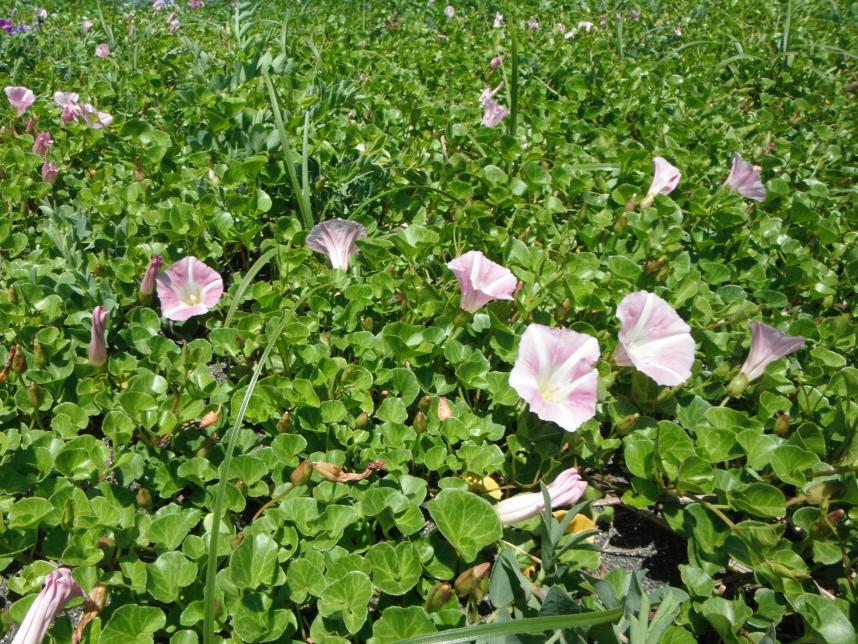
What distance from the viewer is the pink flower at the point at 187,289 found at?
171cm

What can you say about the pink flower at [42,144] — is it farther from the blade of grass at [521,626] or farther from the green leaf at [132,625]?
the blade of grass at [521,626]

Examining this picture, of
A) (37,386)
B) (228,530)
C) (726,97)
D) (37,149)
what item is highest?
(37,149)

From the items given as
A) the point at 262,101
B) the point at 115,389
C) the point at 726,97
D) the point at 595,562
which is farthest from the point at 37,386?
the point at 726,97

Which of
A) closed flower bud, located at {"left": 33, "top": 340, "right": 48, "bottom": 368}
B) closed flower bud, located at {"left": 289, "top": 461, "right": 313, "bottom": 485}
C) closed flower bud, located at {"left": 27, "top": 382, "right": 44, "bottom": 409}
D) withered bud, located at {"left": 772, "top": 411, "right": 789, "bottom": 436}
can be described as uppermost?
closed flower bud, located at {"left": 33, "top": 340, "right": 48, "bottom": 368}

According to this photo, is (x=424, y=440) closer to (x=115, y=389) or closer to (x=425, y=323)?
(x=425, y=323)

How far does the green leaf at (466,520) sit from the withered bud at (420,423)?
25 cm

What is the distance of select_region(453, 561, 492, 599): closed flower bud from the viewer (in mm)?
1190

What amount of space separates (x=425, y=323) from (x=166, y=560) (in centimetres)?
88

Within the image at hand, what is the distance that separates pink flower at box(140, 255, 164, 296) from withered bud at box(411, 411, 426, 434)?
2.59 feet

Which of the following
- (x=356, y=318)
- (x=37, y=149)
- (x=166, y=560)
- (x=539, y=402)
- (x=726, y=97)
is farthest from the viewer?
(x=726, y=97)

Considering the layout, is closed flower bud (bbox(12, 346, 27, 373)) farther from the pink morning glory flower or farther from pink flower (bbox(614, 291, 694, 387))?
the pink morning glory flower

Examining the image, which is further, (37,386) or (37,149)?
(37,149)

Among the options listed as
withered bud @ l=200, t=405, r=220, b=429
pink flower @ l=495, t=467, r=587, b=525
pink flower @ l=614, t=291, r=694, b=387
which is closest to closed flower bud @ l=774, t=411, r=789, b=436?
→ pink flower @ l=614, t=291, r=694, b=387

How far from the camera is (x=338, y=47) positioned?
3.77 m
